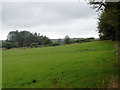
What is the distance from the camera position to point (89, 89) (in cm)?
620

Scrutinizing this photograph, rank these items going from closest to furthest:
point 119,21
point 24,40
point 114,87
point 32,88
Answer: point 114,87 < point 32,88 < point 119,21 < point 24,40

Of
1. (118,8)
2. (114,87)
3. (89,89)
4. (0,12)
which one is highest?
(118,8)

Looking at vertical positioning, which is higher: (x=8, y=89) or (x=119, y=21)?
(x=119, y=21)

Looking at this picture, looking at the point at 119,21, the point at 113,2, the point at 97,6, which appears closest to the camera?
the point at 113,2

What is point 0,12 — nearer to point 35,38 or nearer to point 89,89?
point 89,89

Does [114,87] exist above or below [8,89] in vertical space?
above

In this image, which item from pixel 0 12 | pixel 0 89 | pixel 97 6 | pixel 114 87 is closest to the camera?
pixel 114 87

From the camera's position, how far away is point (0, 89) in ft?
26.2

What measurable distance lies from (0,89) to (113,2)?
11.0 m

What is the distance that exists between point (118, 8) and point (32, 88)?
29.9 feet

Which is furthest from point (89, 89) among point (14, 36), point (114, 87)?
point (14, 36)

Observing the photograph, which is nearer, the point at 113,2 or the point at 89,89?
the point at 89,89

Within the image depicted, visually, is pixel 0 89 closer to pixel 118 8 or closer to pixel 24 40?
pixel 118 8

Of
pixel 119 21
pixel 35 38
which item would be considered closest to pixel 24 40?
pixel 35 38
